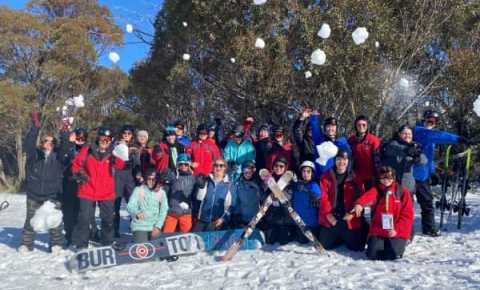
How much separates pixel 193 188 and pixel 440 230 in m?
4.04

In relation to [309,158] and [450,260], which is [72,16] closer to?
[309,158]

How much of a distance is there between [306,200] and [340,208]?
49cm

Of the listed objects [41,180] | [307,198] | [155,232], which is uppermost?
[41,180]

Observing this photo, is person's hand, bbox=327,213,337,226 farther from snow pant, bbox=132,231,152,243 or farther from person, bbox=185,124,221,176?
snow pant, bbox=132,231,152,243

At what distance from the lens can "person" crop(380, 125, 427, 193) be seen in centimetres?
641

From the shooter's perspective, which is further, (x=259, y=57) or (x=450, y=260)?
(x=259, y=57)

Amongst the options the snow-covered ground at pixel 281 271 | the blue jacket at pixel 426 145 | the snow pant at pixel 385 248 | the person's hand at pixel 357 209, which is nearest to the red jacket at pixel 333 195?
the person's hand at pixel 357 209

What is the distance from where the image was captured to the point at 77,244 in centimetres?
689

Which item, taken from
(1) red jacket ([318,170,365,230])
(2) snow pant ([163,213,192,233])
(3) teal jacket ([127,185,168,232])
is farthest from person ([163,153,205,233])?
(1) red jacket ([318,170,365,230])

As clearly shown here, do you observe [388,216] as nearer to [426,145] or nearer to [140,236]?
[426,145]

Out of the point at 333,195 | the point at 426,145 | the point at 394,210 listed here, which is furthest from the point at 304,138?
the point at 394,210

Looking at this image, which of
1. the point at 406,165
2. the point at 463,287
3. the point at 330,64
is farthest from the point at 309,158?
the point at 330,64

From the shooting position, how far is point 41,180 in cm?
698

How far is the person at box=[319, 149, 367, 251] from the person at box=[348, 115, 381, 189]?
0.75 feet
